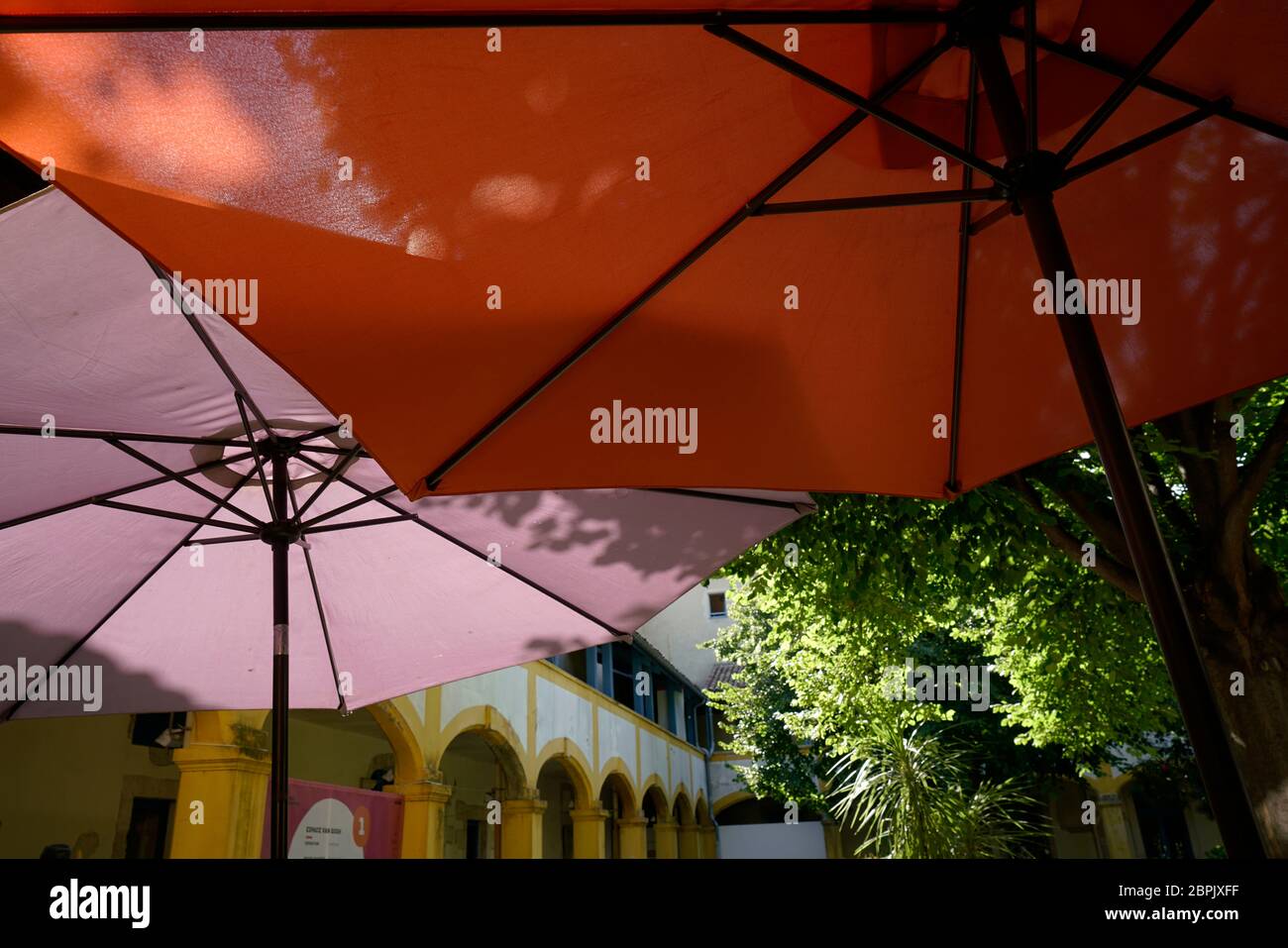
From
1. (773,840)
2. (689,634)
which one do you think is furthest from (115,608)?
(689,634)

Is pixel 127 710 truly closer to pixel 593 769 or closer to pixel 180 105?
pixel 180 105

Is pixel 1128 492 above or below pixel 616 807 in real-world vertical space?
above

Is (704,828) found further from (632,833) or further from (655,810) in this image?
(632,833)

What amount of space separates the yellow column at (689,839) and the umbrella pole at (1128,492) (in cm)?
2566

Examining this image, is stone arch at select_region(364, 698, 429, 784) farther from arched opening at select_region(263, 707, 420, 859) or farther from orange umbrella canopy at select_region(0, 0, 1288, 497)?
orange umbrella canopy at select_region(0, 0, 1288, 497)

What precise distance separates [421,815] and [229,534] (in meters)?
7.80

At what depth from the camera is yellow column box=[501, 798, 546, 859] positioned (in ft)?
46.8

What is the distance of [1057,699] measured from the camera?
10828 mm

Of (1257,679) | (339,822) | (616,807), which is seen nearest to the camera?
(1257,679)

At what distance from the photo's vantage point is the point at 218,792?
26.8 ft

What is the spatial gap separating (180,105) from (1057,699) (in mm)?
11078

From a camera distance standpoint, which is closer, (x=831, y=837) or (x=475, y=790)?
(x=475, y=790)

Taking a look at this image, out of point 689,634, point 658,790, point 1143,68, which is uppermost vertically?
point 689,634
